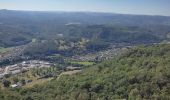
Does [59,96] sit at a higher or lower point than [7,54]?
higher

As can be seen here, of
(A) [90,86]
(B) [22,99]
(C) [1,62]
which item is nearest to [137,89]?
(A) [90,86]

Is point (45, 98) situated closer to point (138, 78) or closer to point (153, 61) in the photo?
point (138, 78)

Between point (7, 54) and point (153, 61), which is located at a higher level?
point (153, 61)

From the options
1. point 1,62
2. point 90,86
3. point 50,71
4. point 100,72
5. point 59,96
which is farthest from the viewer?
point 1,62

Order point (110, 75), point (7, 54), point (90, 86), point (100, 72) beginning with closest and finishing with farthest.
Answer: point (90, 86) → point (110, 75) → point (100, 72) → point (7, 54)

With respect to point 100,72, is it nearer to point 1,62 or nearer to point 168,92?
point 168,92

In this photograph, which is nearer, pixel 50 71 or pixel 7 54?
pixel 50 71

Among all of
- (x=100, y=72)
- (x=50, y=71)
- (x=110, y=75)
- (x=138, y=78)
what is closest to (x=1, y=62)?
(x=50, y=71)

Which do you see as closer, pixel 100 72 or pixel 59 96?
pixel 59 96

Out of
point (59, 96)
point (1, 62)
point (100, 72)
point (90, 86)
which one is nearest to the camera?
point (59, 96)
